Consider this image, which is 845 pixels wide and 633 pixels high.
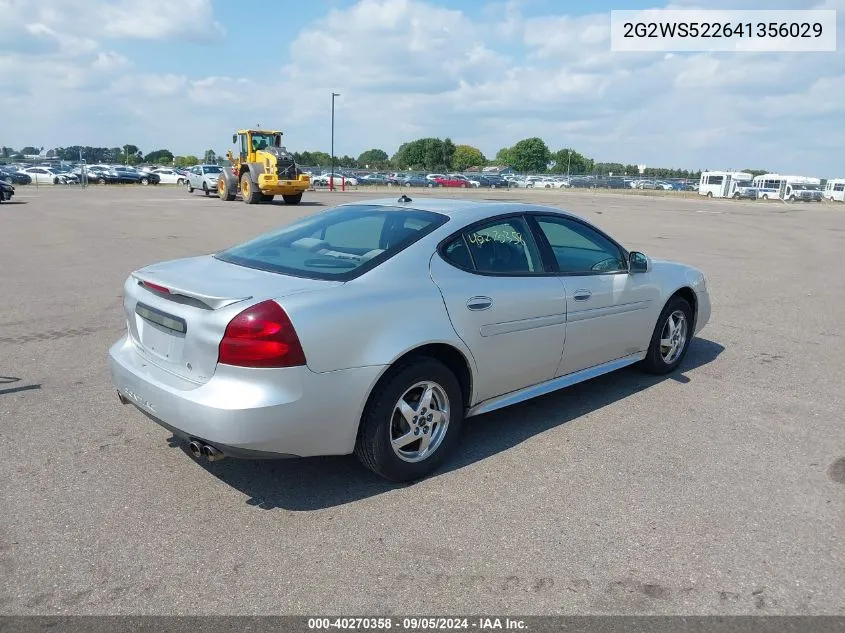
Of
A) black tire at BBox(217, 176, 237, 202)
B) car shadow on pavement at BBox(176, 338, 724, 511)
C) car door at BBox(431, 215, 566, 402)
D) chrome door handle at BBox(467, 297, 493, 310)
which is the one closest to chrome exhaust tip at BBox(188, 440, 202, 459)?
car shadow on pavement at BBox(176, 338, 724, 511)

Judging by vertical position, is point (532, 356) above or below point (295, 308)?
below

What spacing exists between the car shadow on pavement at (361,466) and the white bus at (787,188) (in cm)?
6054

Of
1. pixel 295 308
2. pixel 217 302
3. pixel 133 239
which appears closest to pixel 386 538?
pixel 295 308

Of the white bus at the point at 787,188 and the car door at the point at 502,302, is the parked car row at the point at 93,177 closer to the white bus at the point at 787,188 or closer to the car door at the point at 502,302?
the white bus at the point at 787,188

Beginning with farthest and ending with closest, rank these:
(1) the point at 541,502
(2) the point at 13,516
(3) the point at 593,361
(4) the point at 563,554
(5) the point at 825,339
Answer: (5) the point at 825,339, (3) the point at 593,361, (1) the point at 541,502, (2) the point at 13,516, (4) the point at 563,554

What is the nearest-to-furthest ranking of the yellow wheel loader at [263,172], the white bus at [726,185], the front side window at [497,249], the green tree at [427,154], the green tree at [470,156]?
the front side window at [497,249]
the yellow wheel loader at [263,172]
the white bus at [726,185]
the green tree at [427,154]
the green tree at [470,156]

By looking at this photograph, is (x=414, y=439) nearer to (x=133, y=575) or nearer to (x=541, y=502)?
(x=541, y=502)

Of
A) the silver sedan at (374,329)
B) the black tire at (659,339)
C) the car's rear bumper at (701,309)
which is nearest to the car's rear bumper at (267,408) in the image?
the silver sedan at (374,329)

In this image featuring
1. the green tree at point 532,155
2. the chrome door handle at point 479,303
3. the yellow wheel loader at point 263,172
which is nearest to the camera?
the chrome door handle at point 479,303

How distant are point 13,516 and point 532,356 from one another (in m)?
2.93

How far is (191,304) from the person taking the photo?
11.1 feet

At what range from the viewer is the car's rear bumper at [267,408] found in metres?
3.14

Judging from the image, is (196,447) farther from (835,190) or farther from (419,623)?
(835,190)

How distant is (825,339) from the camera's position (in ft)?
23.4
